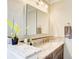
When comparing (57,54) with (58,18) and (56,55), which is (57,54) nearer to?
(56,55)

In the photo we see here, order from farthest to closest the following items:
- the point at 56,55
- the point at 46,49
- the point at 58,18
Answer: the point at 58,18, the point at 56,55, the point at 46,49

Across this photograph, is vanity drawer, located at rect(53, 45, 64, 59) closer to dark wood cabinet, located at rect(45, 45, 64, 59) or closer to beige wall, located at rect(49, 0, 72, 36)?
dark wood cabinet, located at rect(45, 45, 64, 59)

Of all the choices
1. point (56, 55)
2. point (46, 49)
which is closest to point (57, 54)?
point (56, 55)

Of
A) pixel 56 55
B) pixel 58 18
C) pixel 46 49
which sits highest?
pixel 58 18

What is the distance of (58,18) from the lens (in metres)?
2.52

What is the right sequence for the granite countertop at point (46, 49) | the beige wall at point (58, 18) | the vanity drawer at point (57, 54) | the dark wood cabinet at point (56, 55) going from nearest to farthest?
the granite countertop at point (46, 49) → the dark wood cabinet at point (56, 55) → the vanity drawer at point (57, 54) → the beige wall at point (58, 18)

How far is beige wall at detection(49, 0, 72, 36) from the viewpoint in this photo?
2.39 m

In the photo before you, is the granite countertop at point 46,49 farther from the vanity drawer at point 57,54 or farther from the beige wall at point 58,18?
the beige wall at point 58,18

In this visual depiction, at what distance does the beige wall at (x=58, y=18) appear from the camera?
239 cm

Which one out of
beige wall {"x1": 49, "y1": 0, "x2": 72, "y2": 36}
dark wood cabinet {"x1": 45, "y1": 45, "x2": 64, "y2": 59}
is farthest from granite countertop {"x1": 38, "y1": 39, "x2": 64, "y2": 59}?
beige wall {"x1": 49, "y1": 0, "x2": 72, "y2": 36}

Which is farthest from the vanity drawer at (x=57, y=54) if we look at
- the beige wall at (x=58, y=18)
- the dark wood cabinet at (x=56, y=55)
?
the beige wall at (x=58, y=18)

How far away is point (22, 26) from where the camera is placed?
1693 millimetres
